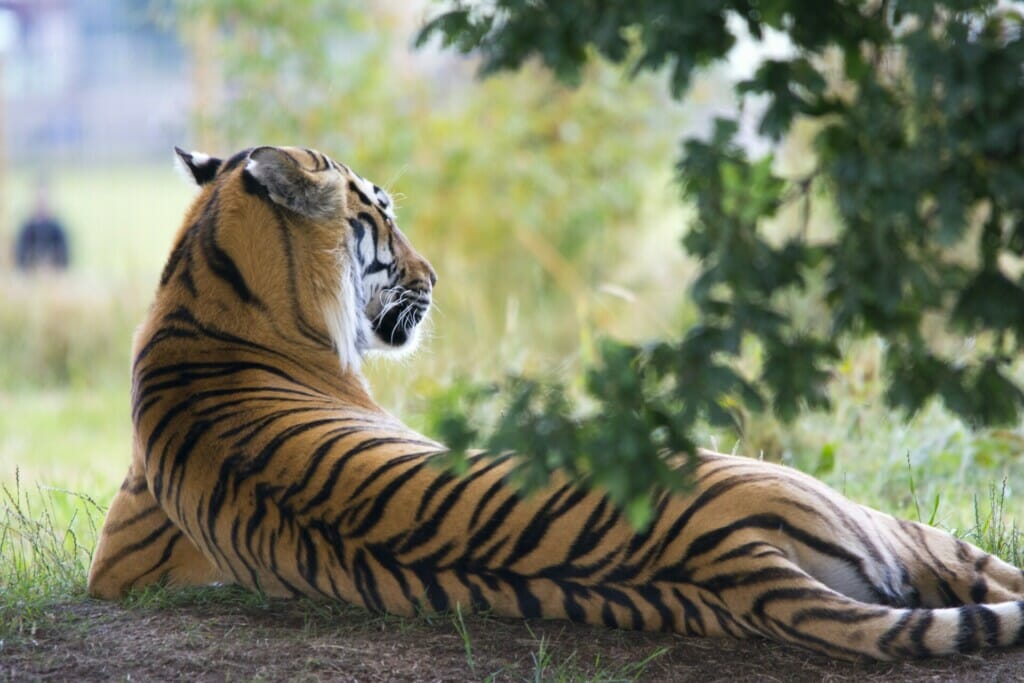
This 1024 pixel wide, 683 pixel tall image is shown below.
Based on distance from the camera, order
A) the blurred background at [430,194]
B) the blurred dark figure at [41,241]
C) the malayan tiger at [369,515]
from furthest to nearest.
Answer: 1. the blurred dark figure at [41,241]
2. the blurred background at [430,194]
3. the malayan tiger at [369,515]

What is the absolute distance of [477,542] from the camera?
288 centimetres

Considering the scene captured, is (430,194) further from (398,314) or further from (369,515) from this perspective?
(369,515)

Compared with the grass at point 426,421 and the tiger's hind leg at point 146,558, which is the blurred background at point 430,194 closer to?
the grass at point 426,421

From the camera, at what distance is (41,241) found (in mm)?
12320

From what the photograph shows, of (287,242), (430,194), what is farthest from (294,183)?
(430,194)

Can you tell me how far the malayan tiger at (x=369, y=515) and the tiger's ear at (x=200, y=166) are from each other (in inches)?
3.9

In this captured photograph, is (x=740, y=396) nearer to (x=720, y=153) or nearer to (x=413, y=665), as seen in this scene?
(x=720, y=153)

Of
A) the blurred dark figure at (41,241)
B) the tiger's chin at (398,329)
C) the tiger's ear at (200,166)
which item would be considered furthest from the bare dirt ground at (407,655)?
the blurred dark figure at (41,241)

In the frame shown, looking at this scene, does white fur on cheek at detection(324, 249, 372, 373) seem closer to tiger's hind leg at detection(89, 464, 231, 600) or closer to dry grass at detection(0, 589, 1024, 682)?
tiger's hind leg at detection(89, 464, 231, 600)

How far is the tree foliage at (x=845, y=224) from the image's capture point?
177cm

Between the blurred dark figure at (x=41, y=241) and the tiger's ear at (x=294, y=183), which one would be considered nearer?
the tiger's ear at (x=294, y=183)

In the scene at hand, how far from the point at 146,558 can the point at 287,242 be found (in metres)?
0.99

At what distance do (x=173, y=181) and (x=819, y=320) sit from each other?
478 inches

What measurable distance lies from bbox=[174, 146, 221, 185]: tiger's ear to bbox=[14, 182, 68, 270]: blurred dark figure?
7.15 m
